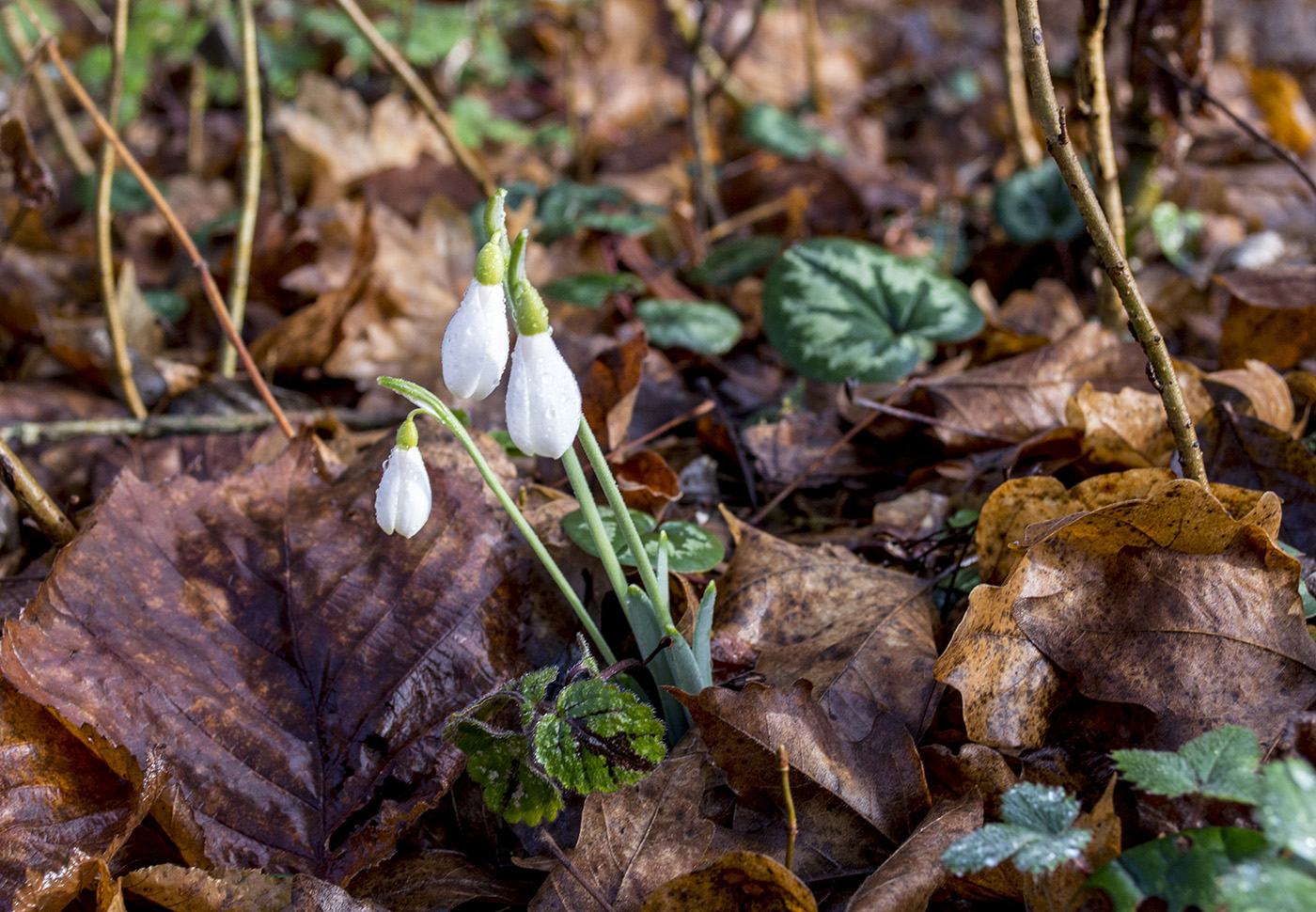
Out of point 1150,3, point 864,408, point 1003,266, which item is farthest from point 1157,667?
point 1003,266

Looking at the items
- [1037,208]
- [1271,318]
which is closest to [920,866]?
[1271,318]

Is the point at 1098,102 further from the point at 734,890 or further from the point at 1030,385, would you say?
the point at 734,890

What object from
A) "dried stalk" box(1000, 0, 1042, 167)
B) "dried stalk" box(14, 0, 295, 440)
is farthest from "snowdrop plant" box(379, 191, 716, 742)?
"dried stalk" box(1000, 0, 1042, 167)

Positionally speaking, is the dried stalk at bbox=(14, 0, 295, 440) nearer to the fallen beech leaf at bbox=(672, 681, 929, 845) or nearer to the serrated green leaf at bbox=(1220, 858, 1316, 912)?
the fallen beech leaf at bbox=(672, 681, 929, 845)

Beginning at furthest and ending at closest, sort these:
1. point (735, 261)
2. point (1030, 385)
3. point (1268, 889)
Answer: point (735, 261), point (1030, 385), point (1268, 889)

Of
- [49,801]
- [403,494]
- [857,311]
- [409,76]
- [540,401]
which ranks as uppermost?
[409,76]

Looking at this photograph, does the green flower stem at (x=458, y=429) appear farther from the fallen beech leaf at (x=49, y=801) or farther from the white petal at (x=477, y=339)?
the fallen beech leaf at (x=49, y=801)
